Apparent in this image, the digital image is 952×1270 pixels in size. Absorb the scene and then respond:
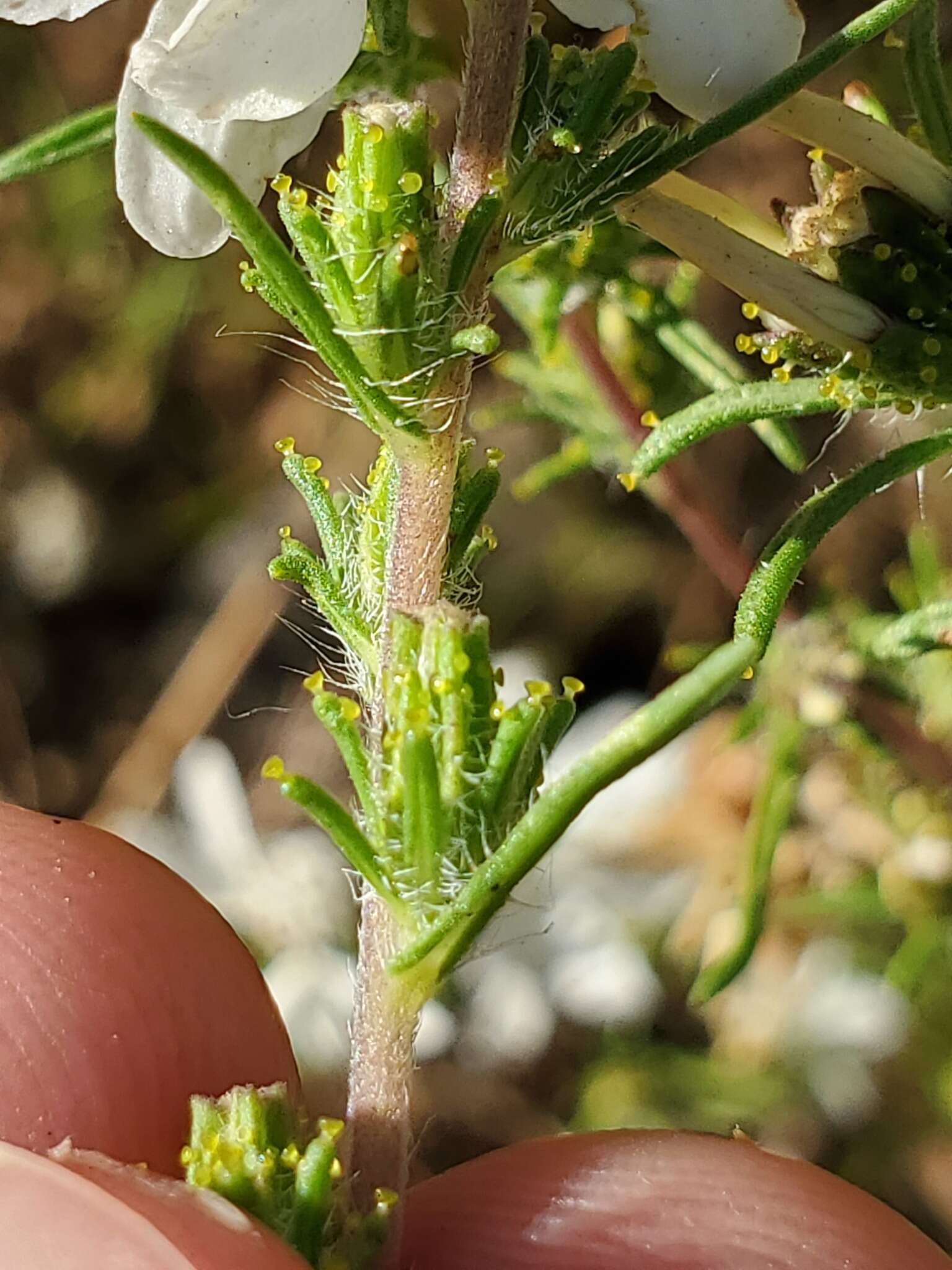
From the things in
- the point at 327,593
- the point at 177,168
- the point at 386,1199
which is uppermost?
the point at 177,168

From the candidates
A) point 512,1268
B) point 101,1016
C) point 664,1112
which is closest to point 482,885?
point 512,1268

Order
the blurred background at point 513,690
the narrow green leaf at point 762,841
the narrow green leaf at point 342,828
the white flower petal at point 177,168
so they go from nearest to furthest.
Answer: the narrow green leaf at point 342,828 < the white flower petal at point 177,168 < the narrow green leaf at point 762,841 < the blurred background at point 513,690

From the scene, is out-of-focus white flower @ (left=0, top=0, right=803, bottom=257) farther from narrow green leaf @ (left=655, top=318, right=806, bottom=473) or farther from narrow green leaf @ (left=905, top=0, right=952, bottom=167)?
narrow green leaf @ (left=655, top=318, right=806, bottom=473)

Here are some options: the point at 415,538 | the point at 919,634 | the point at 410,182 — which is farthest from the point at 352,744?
the point at 919,634

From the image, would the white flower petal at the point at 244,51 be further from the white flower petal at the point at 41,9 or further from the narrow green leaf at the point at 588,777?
the narrow green leaf at the point at 588,777

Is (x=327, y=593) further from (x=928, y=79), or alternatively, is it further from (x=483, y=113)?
(x=928, y=79)

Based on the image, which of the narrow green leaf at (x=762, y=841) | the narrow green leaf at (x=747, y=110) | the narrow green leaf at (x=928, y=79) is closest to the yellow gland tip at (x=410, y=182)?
the narrow green leaf at (x=747, y=110)
